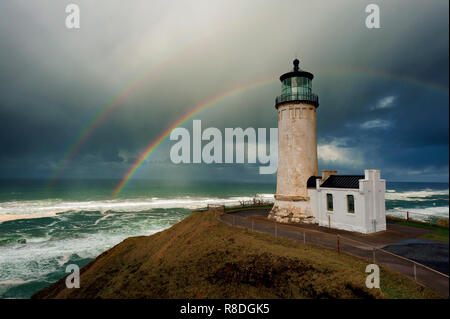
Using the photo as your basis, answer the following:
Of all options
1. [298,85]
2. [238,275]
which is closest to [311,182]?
[298,85]

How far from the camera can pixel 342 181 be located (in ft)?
60.4

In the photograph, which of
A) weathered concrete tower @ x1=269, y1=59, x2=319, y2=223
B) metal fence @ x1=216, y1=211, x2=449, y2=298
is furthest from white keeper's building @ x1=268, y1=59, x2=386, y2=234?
metal fence @ x1=216, y1=211, x2=449, y2=298

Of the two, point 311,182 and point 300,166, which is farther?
point 300,166

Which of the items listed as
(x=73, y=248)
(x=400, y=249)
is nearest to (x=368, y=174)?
(x=400, y=249)

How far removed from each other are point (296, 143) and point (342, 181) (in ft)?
16.4

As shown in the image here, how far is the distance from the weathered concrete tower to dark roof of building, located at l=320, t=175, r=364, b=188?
189 centimetres

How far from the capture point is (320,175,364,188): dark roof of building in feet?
57.6

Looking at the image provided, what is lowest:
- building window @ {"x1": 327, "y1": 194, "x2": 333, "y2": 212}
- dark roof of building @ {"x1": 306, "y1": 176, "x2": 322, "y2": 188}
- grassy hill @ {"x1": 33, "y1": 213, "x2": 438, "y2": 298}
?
grassy hill @ {"x1": 33, "y1": 213, "x2": 438, "y2": 298}

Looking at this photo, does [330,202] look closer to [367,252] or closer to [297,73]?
[367,252]

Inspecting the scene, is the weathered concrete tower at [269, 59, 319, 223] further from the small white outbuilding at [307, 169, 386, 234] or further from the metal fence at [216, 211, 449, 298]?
the metal fence at [216, 211, 449, 298]

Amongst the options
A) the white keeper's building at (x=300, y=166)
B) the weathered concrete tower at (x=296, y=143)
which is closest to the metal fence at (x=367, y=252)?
the white keeper's building at (x=300, y=166)

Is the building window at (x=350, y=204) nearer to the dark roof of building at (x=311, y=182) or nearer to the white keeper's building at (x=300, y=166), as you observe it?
the white keeper's building at (x=300, y=166)
